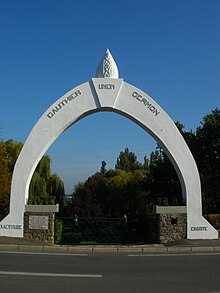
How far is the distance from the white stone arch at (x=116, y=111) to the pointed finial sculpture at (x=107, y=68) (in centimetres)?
28

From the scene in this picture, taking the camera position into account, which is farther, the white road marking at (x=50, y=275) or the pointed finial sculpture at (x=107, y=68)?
the pointed finial sculpture at (x=107, y=68)

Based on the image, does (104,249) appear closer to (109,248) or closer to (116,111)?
(109,248)

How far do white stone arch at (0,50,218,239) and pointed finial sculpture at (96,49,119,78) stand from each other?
0.28m

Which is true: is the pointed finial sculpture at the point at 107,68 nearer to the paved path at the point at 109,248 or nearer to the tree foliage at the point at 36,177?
the paved path at the point at 109,248

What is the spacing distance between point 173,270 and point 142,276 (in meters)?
1.16

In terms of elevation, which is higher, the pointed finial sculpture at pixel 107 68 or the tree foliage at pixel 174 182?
the pointed finial sculpture at pixel 107 68

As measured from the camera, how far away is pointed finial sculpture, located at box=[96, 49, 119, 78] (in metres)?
18.0

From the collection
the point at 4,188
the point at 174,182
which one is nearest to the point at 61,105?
the point at 4,188

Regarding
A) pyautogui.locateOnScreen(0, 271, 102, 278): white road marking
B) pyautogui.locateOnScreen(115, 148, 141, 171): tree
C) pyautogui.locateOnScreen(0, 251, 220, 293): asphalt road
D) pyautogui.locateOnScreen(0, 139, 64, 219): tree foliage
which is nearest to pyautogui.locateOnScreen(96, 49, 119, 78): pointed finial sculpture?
pyautogui.locateOnScreen(0, 251, 220, 293): asphalt road

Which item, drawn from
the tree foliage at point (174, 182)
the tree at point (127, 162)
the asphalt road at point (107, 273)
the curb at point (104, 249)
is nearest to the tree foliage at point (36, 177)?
the tree foliage at point (174, 182)

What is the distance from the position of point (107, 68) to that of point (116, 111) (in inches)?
73.3

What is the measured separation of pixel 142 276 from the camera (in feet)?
29.7

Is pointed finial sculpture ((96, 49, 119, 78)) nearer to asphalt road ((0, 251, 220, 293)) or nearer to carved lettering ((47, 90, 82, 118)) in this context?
carved lettering ((47, 90, 82, 118))

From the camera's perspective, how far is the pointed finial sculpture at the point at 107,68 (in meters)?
18.0
